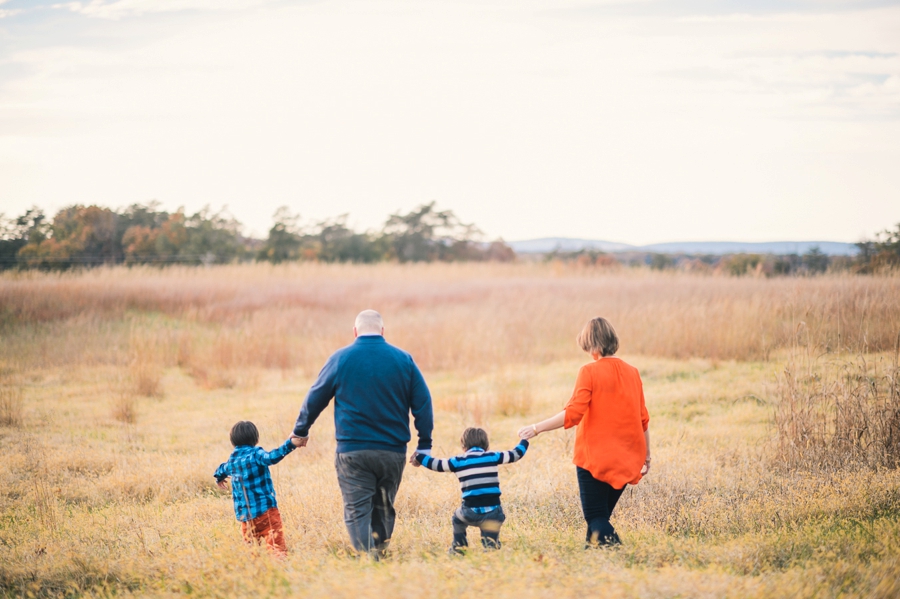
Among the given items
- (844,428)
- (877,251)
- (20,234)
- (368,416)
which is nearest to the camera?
(368,416)

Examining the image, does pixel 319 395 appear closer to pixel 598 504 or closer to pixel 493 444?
pixel 598 504

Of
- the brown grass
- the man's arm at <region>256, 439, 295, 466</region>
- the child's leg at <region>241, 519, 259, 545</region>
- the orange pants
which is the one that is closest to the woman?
the man's arm at <region>256, 439, 295, 466</region>

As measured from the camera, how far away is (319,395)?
3.97 m

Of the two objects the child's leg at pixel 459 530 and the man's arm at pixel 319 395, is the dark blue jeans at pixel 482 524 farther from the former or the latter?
the man's arm at pixel 319 395

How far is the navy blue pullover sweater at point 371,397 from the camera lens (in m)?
3.89

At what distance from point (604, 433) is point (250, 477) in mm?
2373

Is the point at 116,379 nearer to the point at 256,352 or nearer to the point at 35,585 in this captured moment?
the point at 256,352

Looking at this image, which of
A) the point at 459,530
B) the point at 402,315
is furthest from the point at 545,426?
the point at 402,315

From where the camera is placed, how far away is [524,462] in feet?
23.7

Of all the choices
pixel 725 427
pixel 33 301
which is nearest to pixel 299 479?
pixel 725 427

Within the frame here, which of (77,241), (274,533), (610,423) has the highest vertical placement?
(77,241)

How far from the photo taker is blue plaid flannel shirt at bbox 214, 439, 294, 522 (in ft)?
13.6

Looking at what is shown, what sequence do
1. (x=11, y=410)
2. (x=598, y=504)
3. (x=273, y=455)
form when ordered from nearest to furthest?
(x=598, y=504), (x=273, y=455), (x=11, y=410)

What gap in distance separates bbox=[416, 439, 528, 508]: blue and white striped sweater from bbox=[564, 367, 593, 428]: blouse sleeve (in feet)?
1.17
